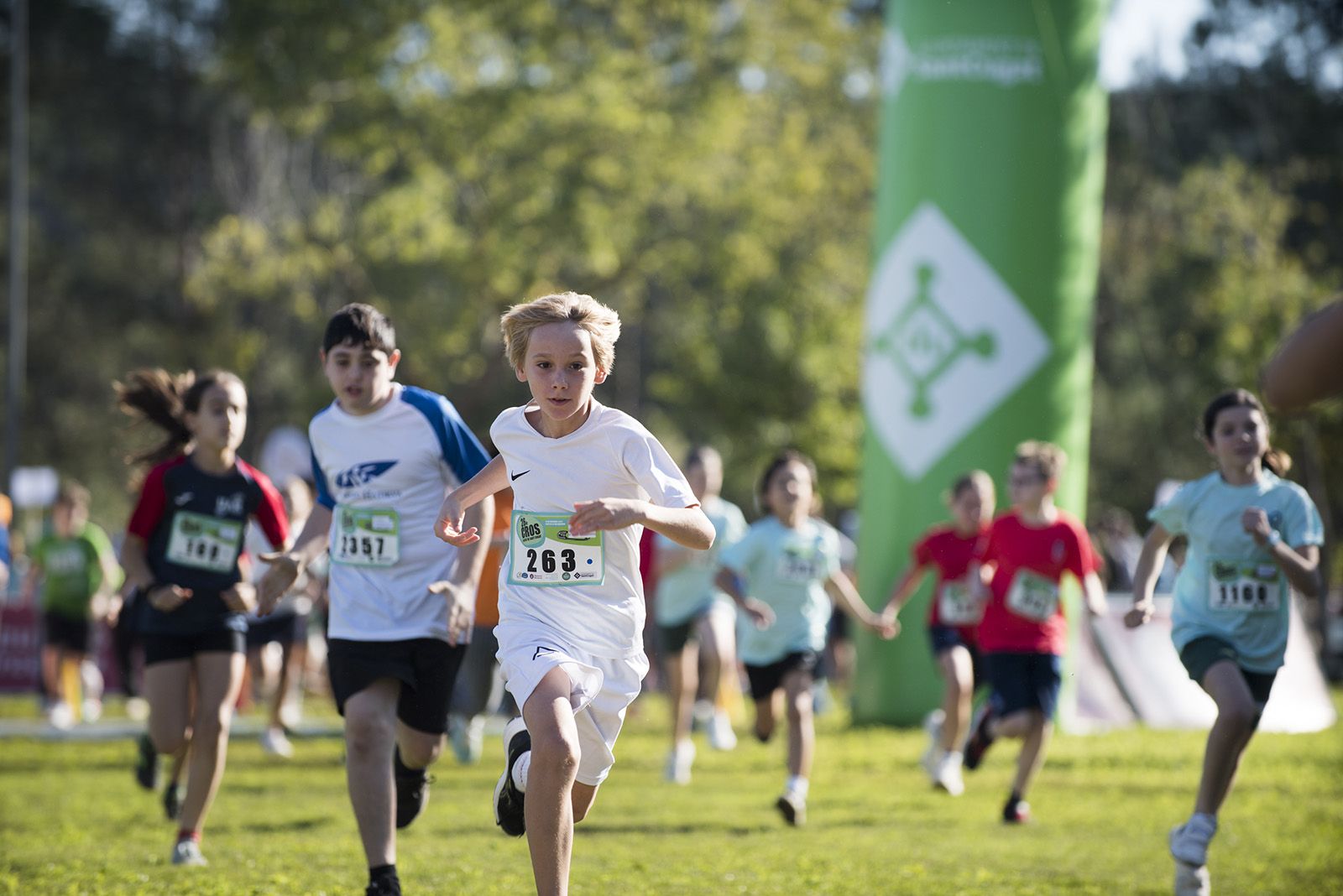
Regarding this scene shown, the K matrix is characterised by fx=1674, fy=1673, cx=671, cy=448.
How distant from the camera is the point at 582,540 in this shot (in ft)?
17.4

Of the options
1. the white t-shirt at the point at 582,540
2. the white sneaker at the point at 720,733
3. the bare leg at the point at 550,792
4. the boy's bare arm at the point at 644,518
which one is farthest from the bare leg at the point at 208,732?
the white sneaker at the point at 720,733

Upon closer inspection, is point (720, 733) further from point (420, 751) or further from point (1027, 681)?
point (420, 751)

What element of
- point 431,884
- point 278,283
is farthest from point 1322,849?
point 278,283

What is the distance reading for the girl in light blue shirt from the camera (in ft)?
22.5

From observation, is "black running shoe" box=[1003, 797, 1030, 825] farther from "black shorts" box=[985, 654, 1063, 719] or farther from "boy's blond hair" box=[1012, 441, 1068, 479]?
"boy's blond hair" box=[1012, 441, 1068, 479]

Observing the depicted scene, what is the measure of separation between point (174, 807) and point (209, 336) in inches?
1003

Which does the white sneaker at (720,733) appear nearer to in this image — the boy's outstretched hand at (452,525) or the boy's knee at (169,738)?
the boy's knee at (169,738)

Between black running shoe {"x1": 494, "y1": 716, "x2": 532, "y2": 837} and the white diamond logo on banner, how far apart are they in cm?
1031

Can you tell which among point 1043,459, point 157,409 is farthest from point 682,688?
point 157,409

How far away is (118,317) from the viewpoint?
4072 centimetres

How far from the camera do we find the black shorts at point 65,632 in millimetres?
16516

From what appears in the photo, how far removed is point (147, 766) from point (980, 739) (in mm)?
5016

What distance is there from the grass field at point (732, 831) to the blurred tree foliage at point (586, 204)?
14.4m

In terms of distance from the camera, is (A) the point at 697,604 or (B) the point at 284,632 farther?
(B) the point at 284,632
